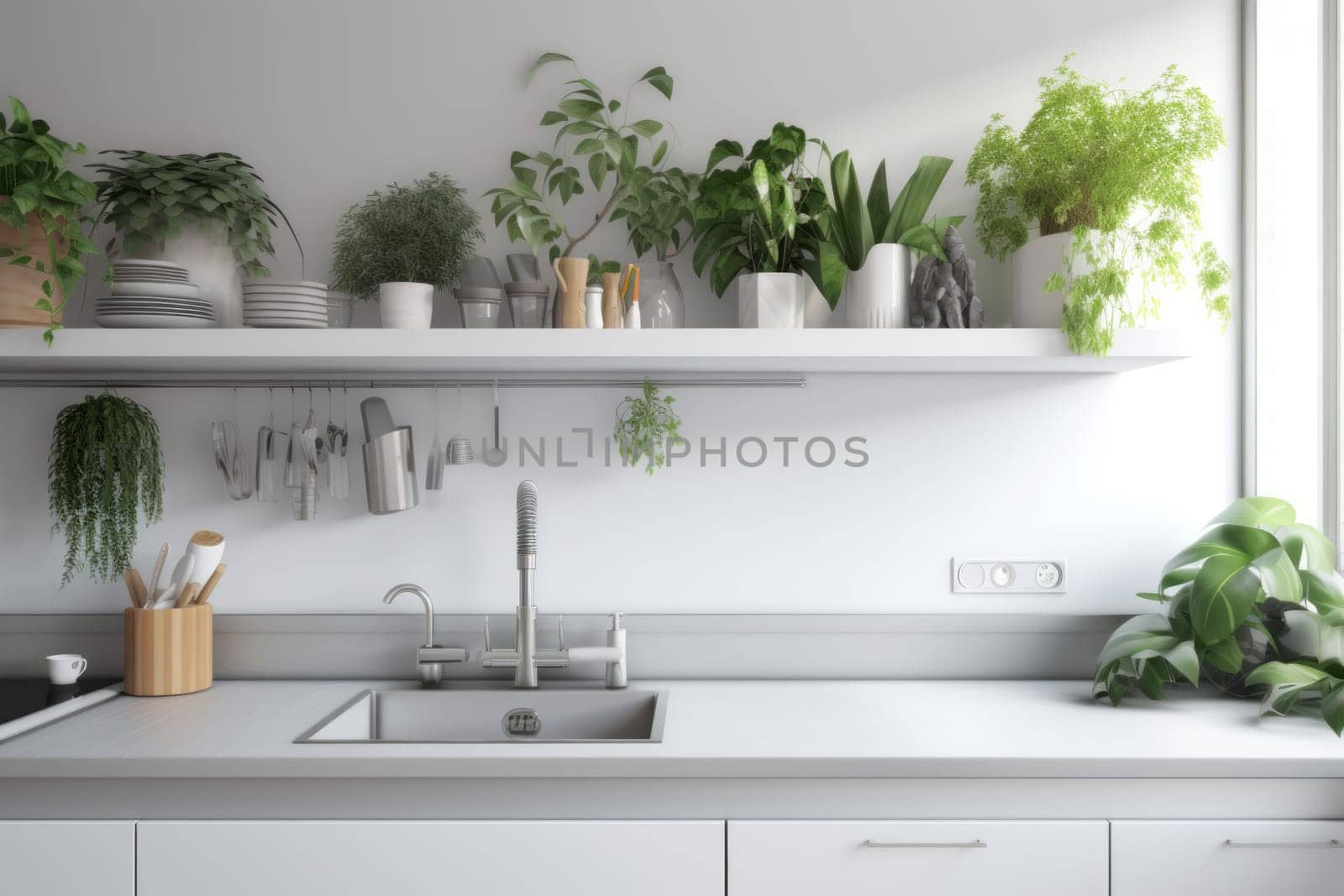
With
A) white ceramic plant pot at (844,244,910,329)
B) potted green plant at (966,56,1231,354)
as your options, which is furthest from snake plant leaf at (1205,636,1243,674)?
white ceramic plant pot at (844,244,910,329)

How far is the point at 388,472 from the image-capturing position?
189 cm

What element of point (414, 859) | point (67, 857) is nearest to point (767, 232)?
point (414, 859)

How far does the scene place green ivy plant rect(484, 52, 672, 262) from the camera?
1.89 meters

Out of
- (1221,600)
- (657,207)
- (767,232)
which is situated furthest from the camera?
(657,207)

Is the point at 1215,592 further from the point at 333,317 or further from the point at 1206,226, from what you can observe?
the point at 333,317

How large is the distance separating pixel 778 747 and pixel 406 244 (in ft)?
3.94

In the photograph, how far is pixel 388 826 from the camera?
1.38m

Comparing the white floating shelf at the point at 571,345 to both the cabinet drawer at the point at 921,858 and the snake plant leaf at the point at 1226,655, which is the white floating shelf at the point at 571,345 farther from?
the cabinet drawer at the point at 921,858

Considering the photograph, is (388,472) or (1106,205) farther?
(388,472)

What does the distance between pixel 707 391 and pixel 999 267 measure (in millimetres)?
686

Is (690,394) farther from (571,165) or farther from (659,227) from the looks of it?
(571,165)

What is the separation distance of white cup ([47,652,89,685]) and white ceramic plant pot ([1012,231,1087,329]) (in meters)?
2.02

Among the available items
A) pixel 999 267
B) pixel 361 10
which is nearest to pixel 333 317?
pixel 361 10

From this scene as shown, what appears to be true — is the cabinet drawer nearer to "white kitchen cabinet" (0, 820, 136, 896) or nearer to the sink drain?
the sink drain
